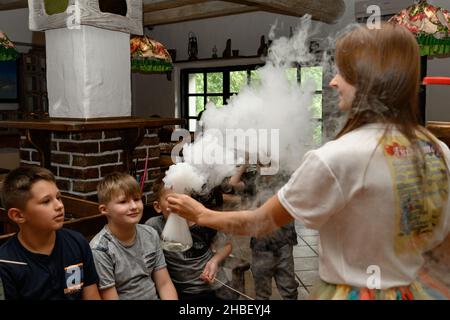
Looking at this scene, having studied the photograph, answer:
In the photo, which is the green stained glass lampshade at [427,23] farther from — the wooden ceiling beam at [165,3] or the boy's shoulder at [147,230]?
the wooden ceiling beam at [165,3]

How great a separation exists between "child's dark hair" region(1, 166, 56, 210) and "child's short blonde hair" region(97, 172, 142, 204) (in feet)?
0.84

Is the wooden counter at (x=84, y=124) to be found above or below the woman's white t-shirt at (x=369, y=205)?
above

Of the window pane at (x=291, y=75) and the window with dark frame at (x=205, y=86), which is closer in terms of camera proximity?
the window pane at (x=291, y=75)

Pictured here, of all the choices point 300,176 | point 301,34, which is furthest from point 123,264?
point 301,34

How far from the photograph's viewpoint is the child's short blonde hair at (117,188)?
5.87ft

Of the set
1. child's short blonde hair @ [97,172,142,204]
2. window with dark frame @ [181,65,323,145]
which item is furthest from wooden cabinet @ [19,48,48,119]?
child's short blonde hair @ [97,172,142,204]

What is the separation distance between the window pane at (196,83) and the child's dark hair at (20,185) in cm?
705

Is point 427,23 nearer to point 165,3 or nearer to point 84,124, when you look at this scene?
point 84,124

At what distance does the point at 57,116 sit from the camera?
9.09 feet

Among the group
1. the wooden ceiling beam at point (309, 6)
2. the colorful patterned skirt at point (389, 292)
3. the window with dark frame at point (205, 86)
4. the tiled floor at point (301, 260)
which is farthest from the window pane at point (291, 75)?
the window with dark frame at point (205, 86)

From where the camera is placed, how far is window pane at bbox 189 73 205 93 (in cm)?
853

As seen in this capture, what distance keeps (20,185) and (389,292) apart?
3.80 ft
